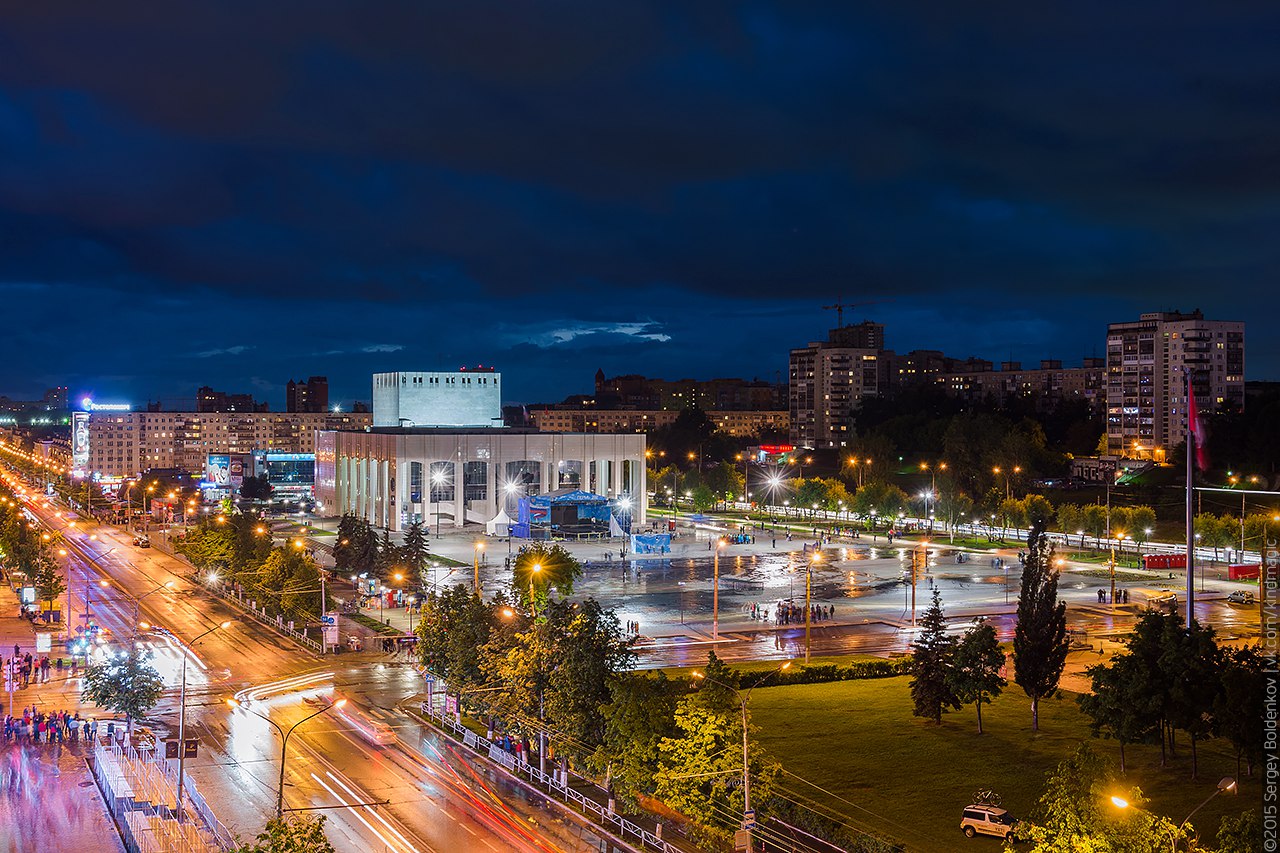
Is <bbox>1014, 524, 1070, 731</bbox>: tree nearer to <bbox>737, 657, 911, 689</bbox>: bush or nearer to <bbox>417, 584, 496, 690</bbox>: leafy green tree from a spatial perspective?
<bbox>737, 657, 911, 689</bbox>: bush

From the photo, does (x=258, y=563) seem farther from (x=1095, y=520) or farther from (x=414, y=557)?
(x=1095, y=520)

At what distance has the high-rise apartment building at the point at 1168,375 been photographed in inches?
5625

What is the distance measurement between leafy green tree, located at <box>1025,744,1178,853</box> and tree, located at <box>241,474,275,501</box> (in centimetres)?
14160

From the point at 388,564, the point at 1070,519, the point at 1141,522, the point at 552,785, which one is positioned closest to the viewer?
the point at 552,785

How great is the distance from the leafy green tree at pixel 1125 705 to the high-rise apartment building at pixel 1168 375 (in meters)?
115

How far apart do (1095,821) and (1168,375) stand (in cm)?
13432

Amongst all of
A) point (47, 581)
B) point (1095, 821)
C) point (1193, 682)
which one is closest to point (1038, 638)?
point (1193, 682)

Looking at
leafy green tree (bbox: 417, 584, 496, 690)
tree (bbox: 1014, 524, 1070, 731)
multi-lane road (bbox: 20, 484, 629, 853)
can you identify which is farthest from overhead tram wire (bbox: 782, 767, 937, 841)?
leafy green tree (bbox: 417, 584, 496, 690)

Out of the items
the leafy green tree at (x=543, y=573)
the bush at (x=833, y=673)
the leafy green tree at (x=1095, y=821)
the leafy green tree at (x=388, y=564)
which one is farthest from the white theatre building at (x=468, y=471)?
the leafy green tree at (x=1095, y=821)

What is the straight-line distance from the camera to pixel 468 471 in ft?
376

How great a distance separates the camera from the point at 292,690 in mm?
46531

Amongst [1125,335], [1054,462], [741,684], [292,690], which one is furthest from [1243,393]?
[292,690]

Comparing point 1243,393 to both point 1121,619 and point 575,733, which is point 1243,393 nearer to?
point 1121,619

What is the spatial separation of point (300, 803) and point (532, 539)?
68.4 m
